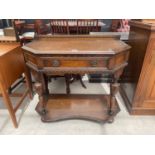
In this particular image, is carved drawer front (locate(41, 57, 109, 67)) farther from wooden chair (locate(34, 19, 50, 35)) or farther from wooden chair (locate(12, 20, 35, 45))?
wooden chair (locate(34, 19, 50, 35))

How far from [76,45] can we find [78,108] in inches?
27.2

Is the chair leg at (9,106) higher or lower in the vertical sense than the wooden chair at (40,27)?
lower

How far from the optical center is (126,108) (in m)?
1.62

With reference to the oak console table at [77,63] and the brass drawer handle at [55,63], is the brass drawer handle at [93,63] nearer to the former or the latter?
the oak console table at [77,63]

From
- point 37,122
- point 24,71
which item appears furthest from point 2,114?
point 24,71

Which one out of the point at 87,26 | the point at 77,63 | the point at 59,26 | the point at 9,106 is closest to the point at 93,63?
the point at 77,63

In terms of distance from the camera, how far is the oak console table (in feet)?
3.28

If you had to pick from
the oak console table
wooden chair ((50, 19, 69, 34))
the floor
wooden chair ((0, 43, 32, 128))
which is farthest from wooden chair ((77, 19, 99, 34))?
the floor

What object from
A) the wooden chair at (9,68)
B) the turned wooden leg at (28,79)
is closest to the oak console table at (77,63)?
the wooden chair at (9,68)

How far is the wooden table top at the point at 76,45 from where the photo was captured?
100cm

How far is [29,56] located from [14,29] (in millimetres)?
583

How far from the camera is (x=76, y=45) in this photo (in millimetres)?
1168

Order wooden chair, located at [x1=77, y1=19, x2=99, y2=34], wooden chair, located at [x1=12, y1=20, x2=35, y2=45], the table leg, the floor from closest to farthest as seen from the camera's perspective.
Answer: the table leg < the floor < wooden chair, located at [x1=12, y1=20, x2=35, y2=45] < wooden chair, located at [x1=77, y1=19, x2=99, y2=34]
